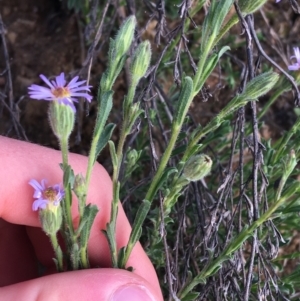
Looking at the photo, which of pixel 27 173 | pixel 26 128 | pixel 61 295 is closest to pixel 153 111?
pixel 27 173

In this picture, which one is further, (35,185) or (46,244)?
(46,244)

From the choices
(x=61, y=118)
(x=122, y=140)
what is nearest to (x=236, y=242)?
(x=122, y=140)

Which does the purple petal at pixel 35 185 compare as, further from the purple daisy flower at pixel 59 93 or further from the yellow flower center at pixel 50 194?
the purple daisy flower at pixel 59 93

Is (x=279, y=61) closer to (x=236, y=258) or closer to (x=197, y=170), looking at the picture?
(x=236, y=258)

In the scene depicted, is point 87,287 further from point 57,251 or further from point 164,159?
point 164,159

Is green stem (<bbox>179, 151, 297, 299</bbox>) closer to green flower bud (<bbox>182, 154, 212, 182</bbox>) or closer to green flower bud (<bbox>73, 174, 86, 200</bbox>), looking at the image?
green flower bud (<bbox>182, 154, 212, 182</bbox>)
